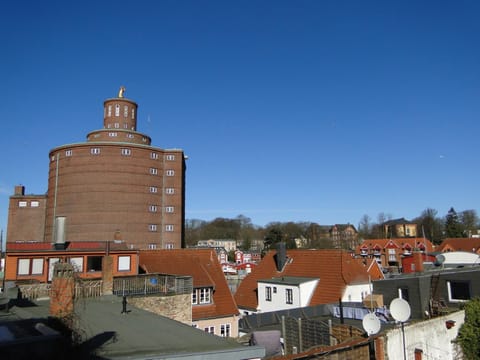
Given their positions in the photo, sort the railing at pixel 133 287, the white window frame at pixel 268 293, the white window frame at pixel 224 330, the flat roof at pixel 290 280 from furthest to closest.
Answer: the white window frame at pixel 268 293, the flat roof at pixel 290 280, the white window frame at pixel 224 330, the railing at pixel 133 287

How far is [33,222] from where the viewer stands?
6662cm

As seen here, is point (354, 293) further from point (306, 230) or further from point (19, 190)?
point (306, 230)

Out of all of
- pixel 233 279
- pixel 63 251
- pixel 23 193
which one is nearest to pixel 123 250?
pixel 63 251

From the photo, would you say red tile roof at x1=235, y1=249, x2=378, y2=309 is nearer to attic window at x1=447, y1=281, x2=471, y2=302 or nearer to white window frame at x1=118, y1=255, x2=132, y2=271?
attic window at x1=447, y1=281, x2=471, y2=302

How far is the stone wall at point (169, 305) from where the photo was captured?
17.1m

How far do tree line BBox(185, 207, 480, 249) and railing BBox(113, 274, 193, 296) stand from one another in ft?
237

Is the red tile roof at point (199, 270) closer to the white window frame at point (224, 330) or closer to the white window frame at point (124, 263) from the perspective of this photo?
the white window frame at point (224, 330)

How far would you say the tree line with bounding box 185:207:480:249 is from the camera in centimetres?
9947

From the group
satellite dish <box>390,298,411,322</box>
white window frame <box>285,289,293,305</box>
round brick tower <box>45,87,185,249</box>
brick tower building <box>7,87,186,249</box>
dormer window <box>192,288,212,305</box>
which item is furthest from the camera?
brick tower building <box>7,87,186,249</box>

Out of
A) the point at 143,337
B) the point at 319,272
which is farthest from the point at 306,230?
the point at 143,337

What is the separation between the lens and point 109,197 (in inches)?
2510

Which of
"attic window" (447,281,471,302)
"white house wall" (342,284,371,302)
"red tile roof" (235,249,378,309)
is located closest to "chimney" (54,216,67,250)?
"red tile roof" (235,249,378,309)

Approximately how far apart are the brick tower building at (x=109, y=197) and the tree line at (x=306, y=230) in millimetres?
32527

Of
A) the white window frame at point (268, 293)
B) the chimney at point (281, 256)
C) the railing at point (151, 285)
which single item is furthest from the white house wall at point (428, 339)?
the chimney at point (281, 256)
